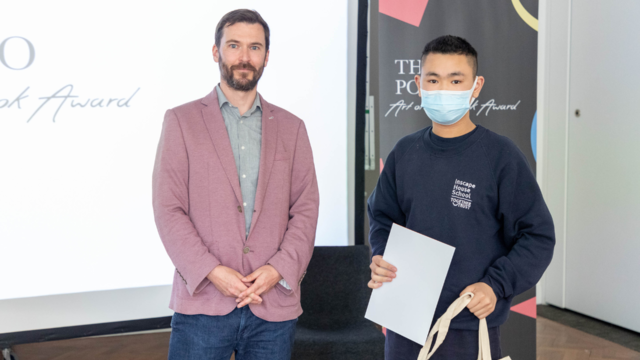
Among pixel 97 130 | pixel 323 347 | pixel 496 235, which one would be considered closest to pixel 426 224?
pixel 496 235

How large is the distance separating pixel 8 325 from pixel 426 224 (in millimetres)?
2121

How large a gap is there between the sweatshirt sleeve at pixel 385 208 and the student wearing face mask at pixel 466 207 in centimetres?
4

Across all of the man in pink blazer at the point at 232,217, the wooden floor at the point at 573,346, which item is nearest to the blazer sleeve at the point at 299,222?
the man in pink blazer at the point at 232,217

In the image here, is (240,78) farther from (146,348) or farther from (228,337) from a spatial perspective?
(146,348)


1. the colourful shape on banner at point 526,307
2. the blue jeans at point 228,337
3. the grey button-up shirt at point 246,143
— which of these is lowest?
the colourful shape on banner at point 526,307

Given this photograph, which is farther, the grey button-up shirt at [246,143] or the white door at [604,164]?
the white door at [604,164]

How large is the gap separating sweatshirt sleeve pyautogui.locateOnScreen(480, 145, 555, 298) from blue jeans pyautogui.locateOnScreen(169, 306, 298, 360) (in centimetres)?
68

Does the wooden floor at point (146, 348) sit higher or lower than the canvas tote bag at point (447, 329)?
lower

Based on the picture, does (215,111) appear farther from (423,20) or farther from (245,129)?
(423,20)

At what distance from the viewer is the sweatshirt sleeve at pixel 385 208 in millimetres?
1515

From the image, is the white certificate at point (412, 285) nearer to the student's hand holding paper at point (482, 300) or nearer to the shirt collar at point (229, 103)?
the student's hand holding paper at point (482, 300)

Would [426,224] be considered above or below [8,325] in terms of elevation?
above

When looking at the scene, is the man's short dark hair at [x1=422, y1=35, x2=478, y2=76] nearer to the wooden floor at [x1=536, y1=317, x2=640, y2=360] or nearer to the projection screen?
the projection screen

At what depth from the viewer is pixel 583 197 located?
13.7 ft
